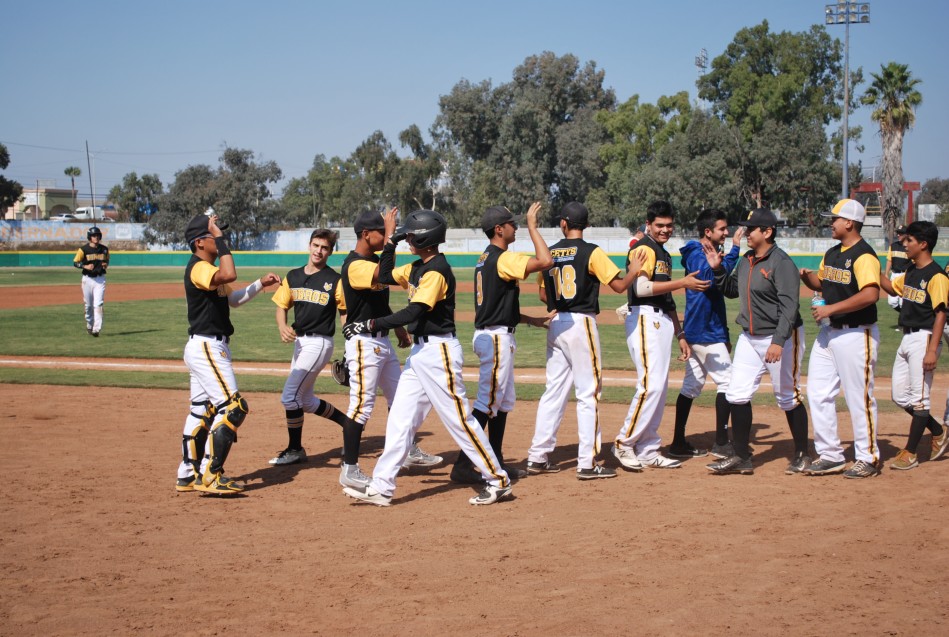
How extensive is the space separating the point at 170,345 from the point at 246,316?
248 inches

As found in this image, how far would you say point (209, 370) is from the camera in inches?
277

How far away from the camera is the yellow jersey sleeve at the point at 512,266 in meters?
6.81

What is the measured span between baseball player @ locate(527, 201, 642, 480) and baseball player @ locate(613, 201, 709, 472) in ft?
0.85

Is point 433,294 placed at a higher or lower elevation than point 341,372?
higher

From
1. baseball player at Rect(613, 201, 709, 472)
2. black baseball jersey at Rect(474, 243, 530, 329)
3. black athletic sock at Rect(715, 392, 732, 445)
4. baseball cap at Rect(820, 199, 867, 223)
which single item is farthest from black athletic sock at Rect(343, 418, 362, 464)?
baseball cap at Rect(820, 199, 867, 223)

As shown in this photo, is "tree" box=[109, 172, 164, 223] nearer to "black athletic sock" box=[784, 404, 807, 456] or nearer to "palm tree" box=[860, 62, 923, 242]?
"palm tree" box=[860, 62, 923, 242]

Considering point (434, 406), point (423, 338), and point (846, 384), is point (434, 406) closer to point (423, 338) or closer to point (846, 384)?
point (423, 338)

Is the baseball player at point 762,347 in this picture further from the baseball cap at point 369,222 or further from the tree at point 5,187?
the tree at point 5,187

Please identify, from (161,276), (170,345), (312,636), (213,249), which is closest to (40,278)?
(161,276)

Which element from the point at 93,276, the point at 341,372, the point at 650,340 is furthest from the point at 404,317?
the point at 93,276

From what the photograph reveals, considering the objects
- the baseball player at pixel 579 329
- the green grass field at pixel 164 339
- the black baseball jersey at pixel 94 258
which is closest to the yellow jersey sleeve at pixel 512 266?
the baseball player at pixel 579 329

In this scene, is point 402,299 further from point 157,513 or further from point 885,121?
point 885,121

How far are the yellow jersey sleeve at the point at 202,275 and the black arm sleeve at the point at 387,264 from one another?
1.35 meters

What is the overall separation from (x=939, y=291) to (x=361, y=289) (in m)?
5.08
